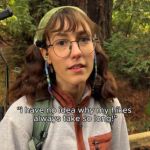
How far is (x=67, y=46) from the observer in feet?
7.73

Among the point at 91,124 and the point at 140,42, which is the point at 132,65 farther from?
the point at 91,124

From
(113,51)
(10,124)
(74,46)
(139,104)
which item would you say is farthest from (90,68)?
(139,104)

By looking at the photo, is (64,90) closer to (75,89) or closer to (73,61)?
(75,89)

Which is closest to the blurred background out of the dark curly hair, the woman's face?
the dark curly hair

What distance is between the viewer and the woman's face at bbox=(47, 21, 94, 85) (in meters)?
2.35

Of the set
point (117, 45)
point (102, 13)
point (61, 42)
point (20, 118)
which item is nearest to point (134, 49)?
point (117, 45)

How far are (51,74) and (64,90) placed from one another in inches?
5.2

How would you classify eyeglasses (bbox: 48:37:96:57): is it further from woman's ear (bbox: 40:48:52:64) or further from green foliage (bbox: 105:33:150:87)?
green foliage (bbox: 105:33:150:87)

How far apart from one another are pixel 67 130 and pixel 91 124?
0.56 ft

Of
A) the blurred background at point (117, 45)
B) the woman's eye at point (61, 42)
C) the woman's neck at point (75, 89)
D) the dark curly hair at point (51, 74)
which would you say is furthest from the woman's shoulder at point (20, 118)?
the blurred background at point (117, 45)

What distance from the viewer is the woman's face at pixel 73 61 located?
2.35 metres

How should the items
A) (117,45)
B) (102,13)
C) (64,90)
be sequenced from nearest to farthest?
(64,90), (117,45), (102,13)

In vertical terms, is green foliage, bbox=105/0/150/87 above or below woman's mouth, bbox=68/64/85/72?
below

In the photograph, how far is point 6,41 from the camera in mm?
7820
